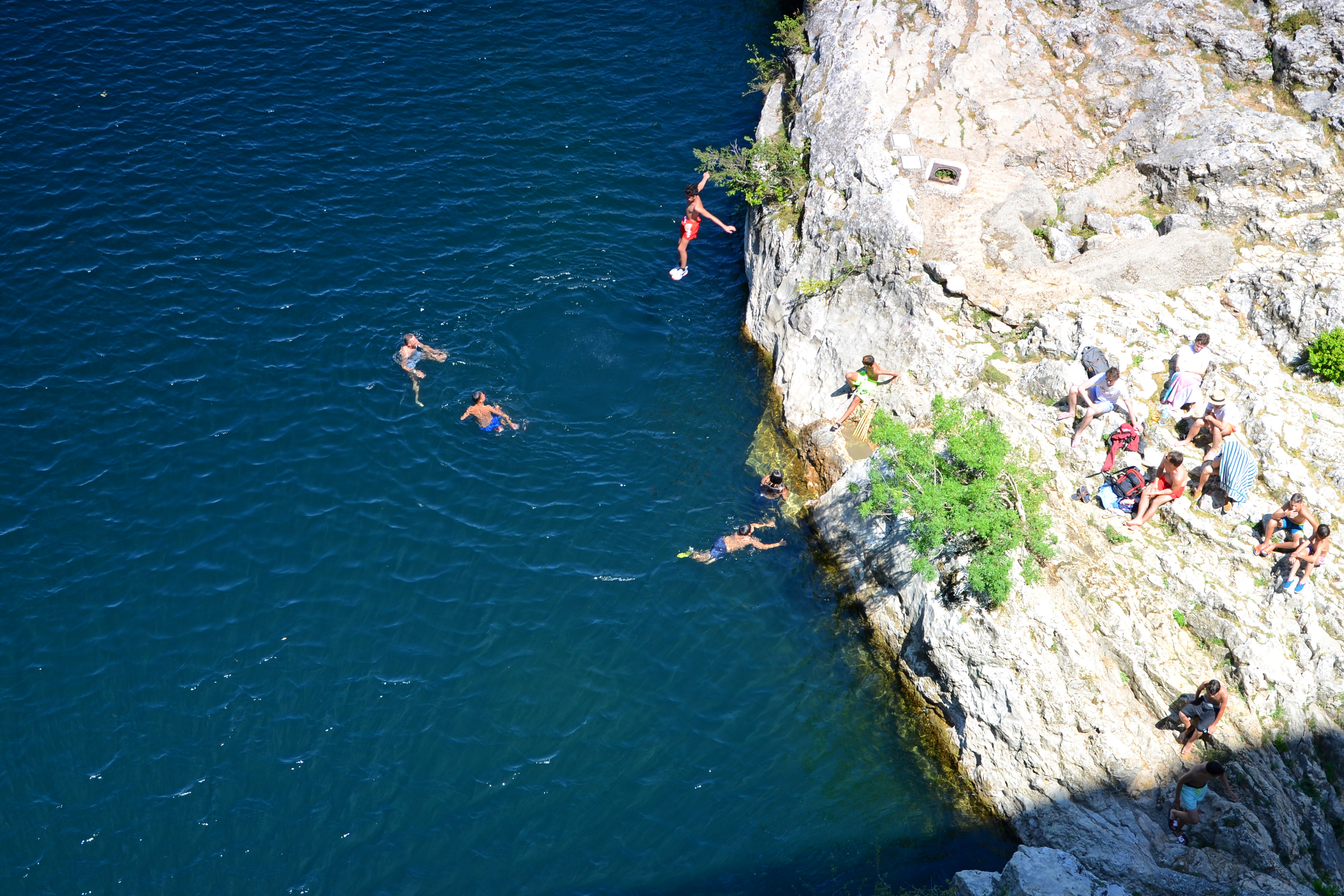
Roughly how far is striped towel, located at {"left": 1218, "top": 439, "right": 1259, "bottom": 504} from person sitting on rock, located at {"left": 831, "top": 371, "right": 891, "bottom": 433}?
8451mm

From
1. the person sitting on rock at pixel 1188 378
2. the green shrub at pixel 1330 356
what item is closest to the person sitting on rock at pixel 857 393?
the person sitting on rock at pixel 1188 378

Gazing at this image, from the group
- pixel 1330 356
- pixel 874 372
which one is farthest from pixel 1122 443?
pixel 874 372

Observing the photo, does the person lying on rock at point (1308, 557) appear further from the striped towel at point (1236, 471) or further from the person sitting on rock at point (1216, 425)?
the person sitting on rock at point (1216, 425)

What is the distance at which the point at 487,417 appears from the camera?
26.9 meters

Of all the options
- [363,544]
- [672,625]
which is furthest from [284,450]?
[672,625]

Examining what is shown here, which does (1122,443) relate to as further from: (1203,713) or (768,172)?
(768,172)

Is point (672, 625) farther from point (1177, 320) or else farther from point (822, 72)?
point (822, 72)

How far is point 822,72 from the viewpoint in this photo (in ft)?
105

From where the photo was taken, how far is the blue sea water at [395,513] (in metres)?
19.6

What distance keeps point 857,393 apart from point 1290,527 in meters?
10.7

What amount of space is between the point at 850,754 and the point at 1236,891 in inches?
305

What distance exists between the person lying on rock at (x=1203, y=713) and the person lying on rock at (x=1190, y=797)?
0.69 m

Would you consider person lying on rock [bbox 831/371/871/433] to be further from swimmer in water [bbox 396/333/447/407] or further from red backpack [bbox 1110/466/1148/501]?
swimmer in water [bbox 396/333/447/407]

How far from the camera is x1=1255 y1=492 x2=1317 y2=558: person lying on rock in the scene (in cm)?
1994
